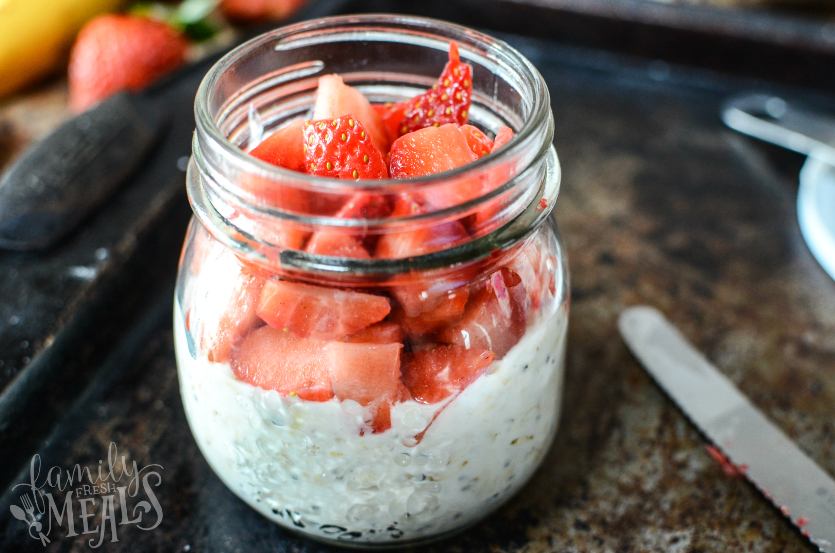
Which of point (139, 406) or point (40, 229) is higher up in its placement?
point (40, 229)

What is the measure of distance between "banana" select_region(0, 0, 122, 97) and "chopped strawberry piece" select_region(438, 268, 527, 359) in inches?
55.6

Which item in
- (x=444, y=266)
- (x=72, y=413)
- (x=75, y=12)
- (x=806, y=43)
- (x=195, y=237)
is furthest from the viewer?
(x=75, y=12)

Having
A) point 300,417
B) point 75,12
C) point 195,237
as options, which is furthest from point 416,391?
point 75,12

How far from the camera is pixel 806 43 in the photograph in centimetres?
138

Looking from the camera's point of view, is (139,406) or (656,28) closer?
(139,406)

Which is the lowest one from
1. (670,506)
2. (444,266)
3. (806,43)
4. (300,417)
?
(670,506)

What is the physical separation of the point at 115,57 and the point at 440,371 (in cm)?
128

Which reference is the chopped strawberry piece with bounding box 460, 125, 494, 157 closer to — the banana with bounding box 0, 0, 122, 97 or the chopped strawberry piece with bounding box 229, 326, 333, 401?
the chopped strawberry piece with bounding box 229, 326, 333, 401

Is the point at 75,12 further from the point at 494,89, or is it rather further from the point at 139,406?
the point at 494,89

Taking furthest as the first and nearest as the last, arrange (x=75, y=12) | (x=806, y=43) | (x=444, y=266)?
1. (x=75, y=12)
2. (x=806, y=43)
3. (x=444, y=266)

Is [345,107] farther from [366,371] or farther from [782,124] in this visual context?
[782,124]

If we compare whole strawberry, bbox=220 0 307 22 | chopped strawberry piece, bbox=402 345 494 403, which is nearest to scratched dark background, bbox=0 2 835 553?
chopped strawberry piece, bbox=402 345 494 403

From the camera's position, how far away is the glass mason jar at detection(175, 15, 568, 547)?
1.75 feet

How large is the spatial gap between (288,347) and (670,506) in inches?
19.5
